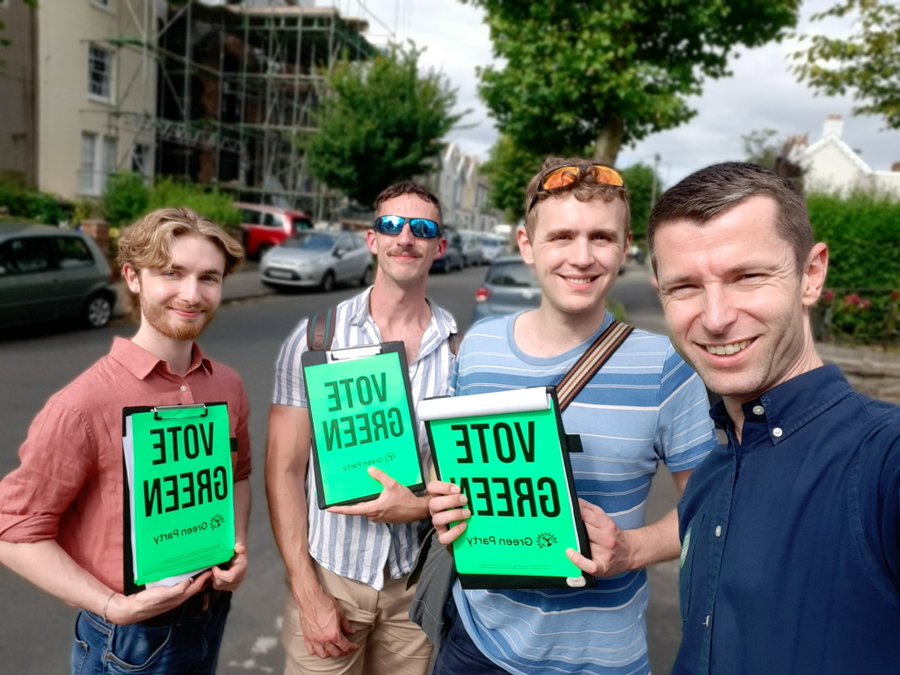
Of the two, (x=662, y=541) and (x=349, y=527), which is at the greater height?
(x=662, y=541)

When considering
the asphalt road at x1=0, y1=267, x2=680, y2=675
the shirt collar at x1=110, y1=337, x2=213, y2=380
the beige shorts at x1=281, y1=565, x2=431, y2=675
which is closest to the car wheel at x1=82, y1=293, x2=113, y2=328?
the asphalt road at x1=0, y1=267, x2=680, y2=675

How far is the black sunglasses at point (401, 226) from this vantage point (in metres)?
2.52

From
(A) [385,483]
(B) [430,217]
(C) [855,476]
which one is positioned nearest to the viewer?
(C) [855,476]

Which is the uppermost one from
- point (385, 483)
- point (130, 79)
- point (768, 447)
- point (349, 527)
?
point (130, 79)

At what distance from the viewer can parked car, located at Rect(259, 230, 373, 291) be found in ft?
57.3

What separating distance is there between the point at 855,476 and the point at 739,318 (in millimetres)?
325

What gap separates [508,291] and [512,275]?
1.29 ft

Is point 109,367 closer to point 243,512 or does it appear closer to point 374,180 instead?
point 243,512

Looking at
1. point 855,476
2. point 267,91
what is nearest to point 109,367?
point 855,476

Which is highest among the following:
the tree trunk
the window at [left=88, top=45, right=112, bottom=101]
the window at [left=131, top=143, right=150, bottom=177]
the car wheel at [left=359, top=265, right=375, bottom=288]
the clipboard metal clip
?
the window at [left=88, top=45, right=112, bottom=101]

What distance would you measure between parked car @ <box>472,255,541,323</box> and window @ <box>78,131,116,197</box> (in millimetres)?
16752

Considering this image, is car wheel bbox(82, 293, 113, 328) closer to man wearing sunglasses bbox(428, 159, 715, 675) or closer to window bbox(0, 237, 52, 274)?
window bbox(0, 237, 52, 274)

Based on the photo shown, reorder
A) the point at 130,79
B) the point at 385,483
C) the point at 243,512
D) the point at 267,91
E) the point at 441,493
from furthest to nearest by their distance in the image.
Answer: the point at 267,91, the point at 130,79, the point at 243,512, the point at 385,483, the point at 441,493

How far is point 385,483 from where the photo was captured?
2.00 meters
